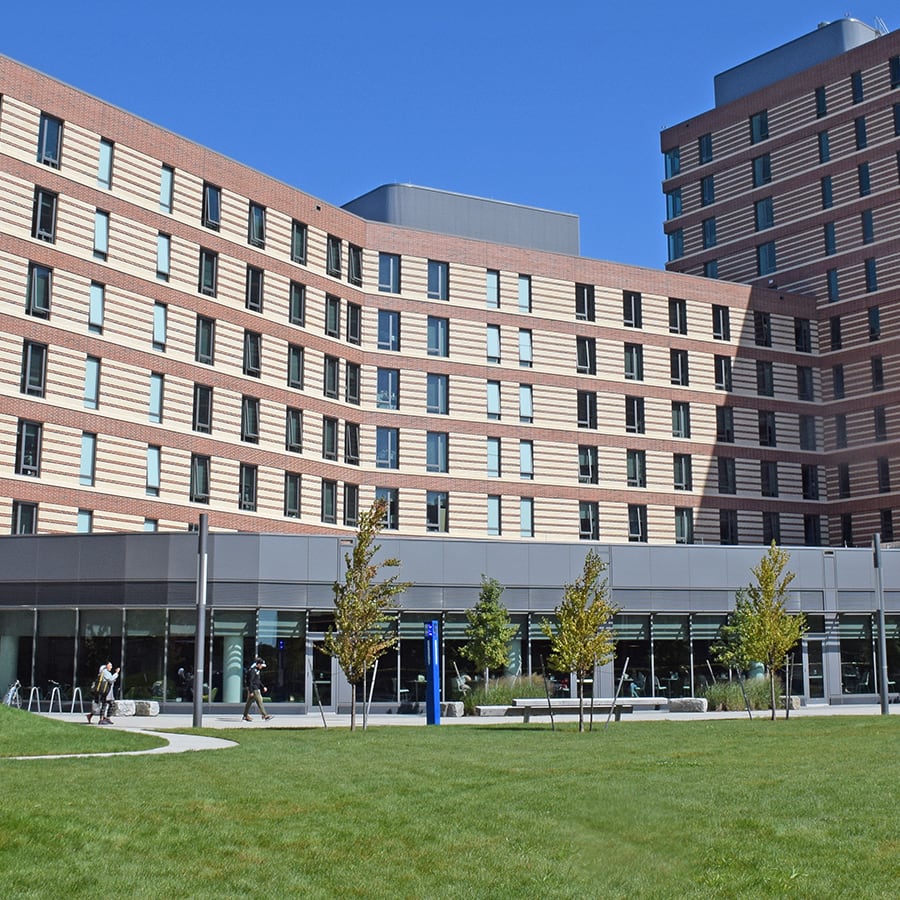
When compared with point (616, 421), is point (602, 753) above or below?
below

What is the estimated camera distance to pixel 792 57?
70562 millimetres

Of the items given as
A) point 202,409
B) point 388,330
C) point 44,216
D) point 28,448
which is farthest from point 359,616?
point 388,330

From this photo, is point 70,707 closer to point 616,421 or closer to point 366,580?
point 366,580

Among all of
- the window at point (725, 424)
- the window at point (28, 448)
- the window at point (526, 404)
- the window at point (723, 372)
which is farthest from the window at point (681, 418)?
the window at point (28, 448)

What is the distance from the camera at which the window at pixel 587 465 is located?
58.2 meters

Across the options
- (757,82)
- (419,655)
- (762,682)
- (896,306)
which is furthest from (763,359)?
(419,655)

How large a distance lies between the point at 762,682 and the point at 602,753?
2432 cm

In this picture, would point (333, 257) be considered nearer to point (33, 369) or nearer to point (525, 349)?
point (525, 349)

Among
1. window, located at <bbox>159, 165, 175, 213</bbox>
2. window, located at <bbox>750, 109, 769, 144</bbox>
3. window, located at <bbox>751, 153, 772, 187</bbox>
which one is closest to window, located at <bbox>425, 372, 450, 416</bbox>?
window, located at <bbox>159, 165, 175, 213</bbox>

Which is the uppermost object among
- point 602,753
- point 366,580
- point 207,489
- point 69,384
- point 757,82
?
point 757,82

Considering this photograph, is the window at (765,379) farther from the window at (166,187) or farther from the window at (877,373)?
the window at (166,187)

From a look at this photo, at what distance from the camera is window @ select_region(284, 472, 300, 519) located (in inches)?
2012

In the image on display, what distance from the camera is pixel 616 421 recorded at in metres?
59.3

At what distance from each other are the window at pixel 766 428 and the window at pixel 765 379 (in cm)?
97
